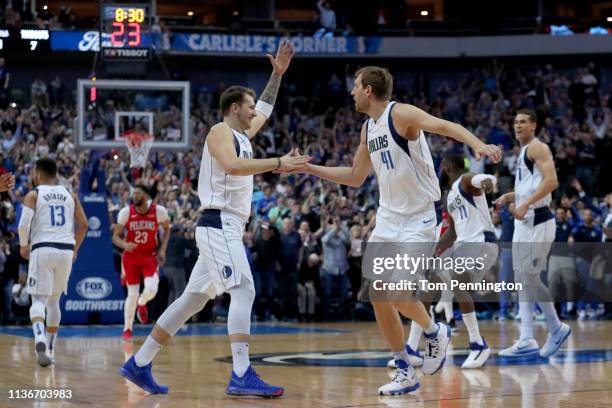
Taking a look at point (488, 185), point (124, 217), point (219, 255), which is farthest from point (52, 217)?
point (488, 185)

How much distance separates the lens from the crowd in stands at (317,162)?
1925 centimetres

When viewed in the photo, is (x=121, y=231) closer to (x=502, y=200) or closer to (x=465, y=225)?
(x=465, y=225)

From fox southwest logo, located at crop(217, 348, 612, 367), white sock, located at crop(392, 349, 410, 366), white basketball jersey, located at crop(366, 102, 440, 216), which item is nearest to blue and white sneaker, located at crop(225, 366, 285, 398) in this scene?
white sock, located at crop(392, 349, 410, 366)

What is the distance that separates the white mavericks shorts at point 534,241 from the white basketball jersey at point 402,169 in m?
3.45

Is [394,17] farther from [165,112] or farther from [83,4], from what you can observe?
[165,112]

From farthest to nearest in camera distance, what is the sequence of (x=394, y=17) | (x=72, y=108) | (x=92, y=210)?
(x=394, y=17)
(x=72, y=108)
(x=92, y=210)

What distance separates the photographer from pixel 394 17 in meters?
35.0

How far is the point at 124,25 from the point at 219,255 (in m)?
11.4

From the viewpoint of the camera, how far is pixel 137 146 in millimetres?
19031

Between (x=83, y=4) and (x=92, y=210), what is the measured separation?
21.7 m

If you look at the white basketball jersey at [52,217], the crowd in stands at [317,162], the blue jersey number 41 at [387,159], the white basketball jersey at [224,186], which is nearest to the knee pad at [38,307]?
the white basketball jersey at [52,217]

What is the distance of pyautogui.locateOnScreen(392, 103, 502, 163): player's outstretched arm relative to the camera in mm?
7008

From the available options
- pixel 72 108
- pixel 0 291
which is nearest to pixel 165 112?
pixel 0 291

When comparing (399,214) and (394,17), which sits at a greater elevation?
(394,17)
